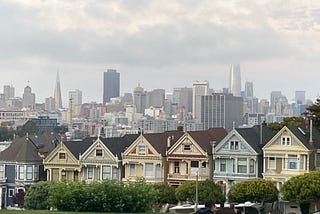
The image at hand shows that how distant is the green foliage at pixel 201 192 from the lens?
50.3 meters

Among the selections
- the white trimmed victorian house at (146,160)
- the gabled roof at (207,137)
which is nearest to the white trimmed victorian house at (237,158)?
the gabled roof at (207,137)

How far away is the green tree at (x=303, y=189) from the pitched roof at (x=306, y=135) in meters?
3.76

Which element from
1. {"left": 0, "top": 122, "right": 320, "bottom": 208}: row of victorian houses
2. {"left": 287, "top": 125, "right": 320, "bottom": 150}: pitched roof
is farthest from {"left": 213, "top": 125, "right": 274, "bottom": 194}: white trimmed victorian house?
{"left": 287, "top": 125, "right": 320, "bottom": 150}: pitched roof

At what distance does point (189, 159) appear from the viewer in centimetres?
5438

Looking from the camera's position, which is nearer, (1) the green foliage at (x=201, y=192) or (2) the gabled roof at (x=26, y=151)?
(1) the green foliage at (x=201, y=192)

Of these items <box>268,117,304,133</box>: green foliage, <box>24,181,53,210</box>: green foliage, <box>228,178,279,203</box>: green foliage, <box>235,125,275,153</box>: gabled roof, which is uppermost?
<box>268,117,304,133</box>: green foliage

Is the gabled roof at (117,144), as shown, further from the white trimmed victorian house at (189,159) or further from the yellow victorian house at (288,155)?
the yellow victorian house at (288,155)

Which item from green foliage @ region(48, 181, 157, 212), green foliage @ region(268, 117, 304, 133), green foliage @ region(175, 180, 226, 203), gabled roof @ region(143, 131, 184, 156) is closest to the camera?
green foliage @ region(48, 181, 157, 212)

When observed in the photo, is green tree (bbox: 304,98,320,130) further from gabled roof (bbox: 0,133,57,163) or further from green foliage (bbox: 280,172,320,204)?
gabled roof (bbox: 0,133,57,163)

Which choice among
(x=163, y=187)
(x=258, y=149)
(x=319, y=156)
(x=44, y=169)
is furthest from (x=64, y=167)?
(x=319, y=156)

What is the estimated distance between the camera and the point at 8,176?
60344mm

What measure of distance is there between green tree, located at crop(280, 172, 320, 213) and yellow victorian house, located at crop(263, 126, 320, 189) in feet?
8.51

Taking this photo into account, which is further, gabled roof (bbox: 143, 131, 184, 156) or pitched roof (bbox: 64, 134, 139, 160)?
pitched roof (bbox: 64, 134, 139, 160)

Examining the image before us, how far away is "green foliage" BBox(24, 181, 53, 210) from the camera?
54.2m
